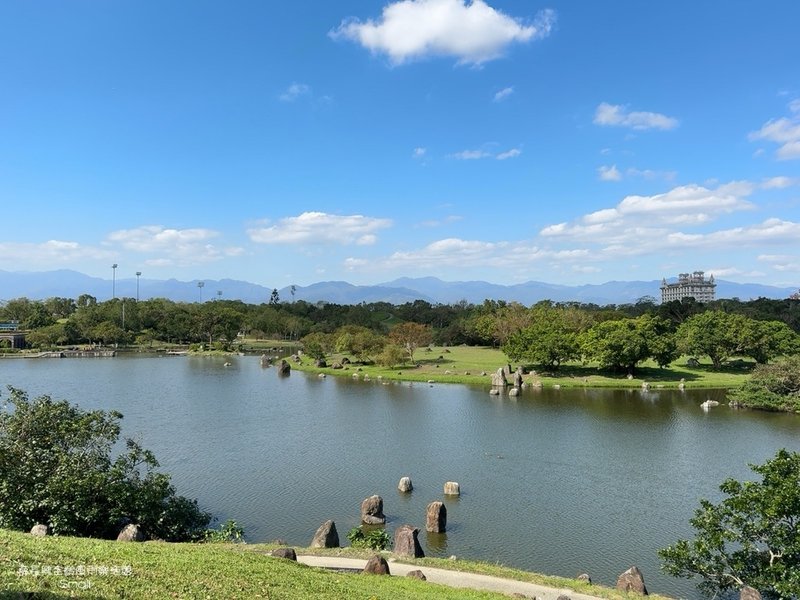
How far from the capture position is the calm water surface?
62.5 ft

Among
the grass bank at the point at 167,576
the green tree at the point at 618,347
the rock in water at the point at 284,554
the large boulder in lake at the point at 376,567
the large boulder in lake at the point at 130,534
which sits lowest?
the large boulder in lake at the point at 376,567

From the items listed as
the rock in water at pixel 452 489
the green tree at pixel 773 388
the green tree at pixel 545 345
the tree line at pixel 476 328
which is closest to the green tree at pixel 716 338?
the tree line at pixel 476 328

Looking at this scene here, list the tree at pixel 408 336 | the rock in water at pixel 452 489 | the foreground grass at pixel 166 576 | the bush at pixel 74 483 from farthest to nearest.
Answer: the tree at pixel 408 336, the rock in water at pixel 452 489, the bush at pixel 74 483, the foreground grass at pixel 166 576

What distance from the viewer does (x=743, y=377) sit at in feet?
181

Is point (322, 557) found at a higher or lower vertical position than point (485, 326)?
lower

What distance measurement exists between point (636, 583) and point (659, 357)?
4592 centimetres

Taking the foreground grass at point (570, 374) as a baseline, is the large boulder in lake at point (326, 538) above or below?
below

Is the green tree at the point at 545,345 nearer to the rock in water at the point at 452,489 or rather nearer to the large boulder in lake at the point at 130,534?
the rock in water at the point at 452,489

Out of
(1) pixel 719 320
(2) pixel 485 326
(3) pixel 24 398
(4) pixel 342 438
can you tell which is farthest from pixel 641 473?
(2) pixel 485 326

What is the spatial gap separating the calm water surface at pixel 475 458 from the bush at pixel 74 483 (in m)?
3.48

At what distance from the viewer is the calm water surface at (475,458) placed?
19047 millimetres

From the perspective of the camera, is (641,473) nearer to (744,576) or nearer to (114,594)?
(744,576)

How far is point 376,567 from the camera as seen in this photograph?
44.5 ft

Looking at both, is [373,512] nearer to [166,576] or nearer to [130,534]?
[130,534]
